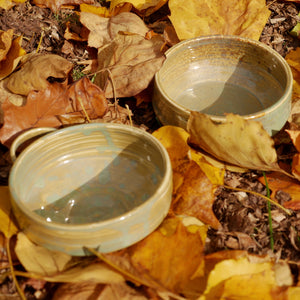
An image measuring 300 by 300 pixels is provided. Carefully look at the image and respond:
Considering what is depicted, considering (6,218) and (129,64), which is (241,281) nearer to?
(6,218)

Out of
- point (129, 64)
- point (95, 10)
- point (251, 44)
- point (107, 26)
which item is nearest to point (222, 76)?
point (251, 44)

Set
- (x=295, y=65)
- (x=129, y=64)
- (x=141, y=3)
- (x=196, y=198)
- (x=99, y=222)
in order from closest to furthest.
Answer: (x=99, y=222)
(x=196, y=198)
(x=129, y=64)
(x=295, y=65)
(x=141, y=3)

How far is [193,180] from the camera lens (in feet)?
4.86

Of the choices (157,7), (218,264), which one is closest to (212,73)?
(157,7)

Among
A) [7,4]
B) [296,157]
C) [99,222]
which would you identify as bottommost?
[296,157]

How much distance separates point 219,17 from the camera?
6.64 feet

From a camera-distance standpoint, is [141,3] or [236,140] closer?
[236,140]

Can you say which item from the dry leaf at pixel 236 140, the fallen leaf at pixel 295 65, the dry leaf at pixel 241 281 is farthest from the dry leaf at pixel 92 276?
the fallen leaf at pixel 295 65

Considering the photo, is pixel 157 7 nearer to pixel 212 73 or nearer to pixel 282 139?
pixel 212 73

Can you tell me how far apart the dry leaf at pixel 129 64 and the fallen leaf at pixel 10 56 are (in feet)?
1.06

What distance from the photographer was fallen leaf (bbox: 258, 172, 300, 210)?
154 cm

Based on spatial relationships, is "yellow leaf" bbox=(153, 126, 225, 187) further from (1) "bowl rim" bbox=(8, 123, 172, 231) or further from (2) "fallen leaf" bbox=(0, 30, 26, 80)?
(2) "fallen leaf" bbox=(0, 30, 26, 80)

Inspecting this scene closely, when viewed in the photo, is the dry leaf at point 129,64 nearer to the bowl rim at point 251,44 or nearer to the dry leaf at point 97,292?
the bowl rim at point 251,44

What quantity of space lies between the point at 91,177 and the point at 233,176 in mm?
501
